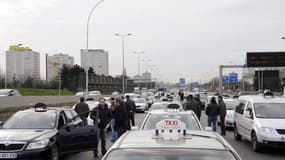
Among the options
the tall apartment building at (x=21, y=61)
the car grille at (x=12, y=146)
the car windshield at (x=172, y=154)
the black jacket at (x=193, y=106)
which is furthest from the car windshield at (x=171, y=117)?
the tall apartment building at (x=21, y=61)

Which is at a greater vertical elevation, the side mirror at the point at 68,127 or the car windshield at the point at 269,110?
the car windshield at the point at 269,110

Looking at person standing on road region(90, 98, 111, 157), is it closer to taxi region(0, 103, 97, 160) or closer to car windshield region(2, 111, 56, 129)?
taxi region(0, 103, 97, 160)

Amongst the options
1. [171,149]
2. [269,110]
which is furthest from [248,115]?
[171,149]

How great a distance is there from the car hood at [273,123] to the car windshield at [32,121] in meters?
6.02

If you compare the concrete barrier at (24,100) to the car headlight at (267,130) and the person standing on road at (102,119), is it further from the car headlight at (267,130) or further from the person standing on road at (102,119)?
the car headlight at (267,130)

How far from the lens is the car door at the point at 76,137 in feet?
35.9

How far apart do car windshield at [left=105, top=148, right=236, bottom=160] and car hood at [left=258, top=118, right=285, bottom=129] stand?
959 cm

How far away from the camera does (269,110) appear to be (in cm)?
1405

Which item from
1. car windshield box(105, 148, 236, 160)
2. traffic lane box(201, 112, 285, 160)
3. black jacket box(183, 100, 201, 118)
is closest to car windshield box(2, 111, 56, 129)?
traffic lane box(201, 112, 285, 160)

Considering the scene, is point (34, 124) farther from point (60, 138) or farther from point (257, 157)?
point (257, 157)

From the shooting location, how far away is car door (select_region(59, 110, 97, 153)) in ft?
35.9

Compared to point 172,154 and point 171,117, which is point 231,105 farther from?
point 172,154

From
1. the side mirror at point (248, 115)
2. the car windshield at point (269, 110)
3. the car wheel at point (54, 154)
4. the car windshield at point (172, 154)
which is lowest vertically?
the car wheel at point (54, 154)

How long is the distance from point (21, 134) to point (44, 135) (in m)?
0.50
